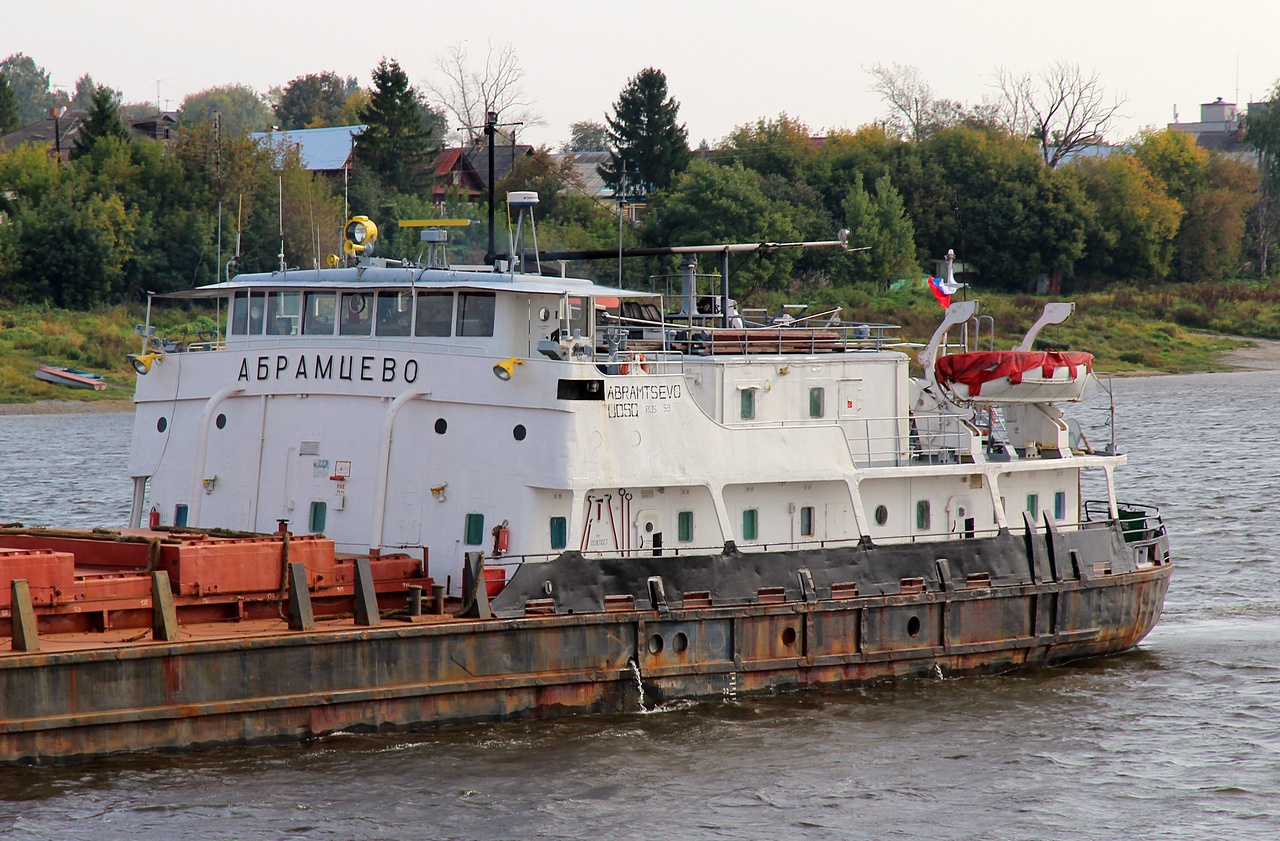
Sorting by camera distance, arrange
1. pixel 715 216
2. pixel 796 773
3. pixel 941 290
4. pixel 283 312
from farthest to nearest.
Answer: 1. pixel 715 216
2. pixel 941 290
3. pixel 283 312
4. pixel 796 773

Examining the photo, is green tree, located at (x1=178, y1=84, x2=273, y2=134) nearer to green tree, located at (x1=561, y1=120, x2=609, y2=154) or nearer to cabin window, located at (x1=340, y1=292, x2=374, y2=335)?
A: green tree, located at (x1=561, y1=120, x2=609, y2=154)

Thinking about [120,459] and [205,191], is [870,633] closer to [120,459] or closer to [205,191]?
[120,459]

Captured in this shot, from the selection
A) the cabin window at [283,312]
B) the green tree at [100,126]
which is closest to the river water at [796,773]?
the cabin window at [283,312]

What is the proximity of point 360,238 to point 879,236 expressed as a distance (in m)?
49.4

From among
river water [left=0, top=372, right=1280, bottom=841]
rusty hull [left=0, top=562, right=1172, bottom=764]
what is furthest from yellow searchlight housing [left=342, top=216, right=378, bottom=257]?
river water [left=0, top=372, right=1280, bottom=841]

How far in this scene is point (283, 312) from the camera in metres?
18.1

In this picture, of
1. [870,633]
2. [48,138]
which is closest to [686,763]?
[870,633]

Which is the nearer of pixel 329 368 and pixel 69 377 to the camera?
pixel 329 368

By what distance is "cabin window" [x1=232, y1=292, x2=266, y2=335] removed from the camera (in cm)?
1836

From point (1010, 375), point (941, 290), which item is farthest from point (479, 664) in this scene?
point (941, 290)

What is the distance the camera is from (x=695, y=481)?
55.8 feet

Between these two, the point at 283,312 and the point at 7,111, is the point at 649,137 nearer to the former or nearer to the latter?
the point at 7,111

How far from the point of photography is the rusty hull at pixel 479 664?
1374 cm

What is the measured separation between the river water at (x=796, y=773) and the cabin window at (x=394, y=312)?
4826 millimetres
